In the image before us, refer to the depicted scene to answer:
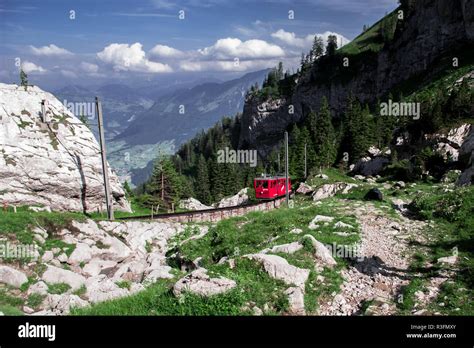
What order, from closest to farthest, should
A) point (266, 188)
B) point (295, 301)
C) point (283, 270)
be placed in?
point (295, 301) → point (283, 270) → point (266, 188)

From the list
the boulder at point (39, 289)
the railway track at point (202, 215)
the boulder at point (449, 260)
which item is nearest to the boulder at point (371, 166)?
the railway track at point (202, 215)

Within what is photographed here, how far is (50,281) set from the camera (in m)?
15.1

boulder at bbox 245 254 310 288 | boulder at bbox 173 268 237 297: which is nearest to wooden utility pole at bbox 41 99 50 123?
boulder at bbox 245 254 310 288

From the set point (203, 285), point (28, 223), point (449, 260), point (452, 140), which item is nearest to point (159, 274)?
point (203, 285)

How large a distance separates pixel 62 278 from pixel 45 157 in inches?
648

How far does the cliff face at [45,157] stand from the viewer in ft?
88.0

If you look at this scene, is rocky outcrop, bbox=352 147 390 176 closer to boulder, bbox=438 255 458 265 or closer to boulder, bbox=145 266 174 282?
boulder, bbox=438 255 458 265

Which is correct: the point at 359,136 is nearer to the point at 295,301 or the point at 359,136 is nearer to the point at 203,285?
the point at 295,301

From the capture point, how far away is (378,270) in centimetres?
1173

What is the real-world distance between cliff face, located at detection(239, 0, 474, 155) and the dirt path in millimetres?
97089

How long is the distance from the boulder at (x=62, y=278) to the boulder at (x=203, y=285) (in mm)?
8722

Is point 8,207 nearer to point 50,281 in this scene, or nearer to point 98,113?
point 98,113

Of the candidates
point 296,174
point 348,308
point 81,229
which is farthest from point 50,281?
point 296,174

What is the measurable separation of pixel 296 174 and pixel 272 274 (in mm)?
60256
